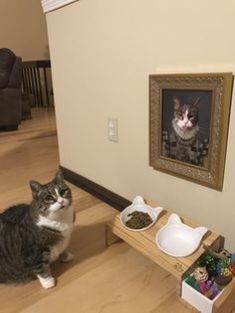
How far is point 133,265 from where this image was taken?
1114 millimetres

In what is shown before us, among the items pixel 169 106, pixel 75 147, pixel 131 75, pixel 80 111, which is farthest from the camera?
pixel 75 147

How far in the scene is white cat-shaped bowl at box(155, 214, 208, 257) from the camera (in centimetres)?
99

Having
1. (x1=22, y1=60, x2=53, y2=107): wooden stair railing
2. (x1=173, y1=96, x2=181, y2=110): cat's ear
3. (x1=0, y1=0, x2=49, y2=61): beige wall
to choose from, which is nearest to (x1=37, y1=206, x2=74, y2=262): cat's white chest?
(x1=173, y1=96, x2=181, y2=110): cat's ear

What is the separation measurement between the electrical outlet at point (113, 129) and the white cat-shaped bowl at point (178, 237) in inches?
18.8

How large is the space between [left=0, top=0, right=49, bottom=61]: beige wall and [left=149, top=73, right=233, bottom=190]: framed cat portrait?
4408mm

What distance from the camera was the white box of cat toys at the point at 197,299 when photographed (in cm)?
83

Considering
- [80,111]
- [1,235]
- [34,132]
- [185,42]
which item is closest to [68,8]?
[80,111]

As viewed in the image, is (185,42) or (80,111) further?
(80,111)

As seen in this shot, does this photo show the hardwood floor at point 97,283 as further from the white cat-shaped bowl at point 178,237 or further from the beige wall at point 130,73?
the beige wall at point 130,73

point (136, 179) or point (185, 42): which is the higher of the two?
point (185, 42)

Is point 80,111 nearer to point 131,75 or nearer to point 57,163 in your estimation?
point 131,75

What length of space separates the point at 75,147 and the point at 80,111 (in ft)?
0.80

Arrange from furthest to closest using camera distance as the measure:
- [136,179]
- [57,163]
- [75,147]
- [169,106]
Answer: [57,163] → [75,147] → [136,179] → [169,106]

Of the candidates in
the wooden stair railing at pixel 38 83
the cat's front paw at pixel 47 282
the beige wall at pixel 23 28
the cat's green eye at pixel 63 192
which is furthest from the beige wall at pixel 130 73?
the beige wall at pixel 23 28
